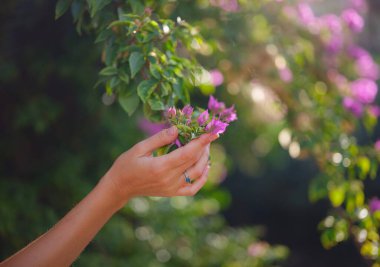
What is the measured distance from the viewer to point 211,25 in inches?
103

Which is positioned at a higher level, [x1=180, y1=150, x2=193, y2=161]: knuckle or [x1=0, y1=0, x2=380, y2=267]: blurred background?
[x1=180, y1=150, x2=193, y2=161]: knuckle

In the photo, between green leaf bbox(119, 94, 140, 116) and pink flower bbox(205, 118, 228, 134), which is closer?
pink flower bbox(205, 118, 228, 134)

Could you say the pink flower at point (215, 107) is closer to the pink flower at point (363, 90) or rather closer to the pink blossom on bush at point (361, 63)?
the pink flower at point (363, 90)

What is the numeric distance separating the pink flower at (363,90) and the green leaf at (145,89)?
1636 millimetres

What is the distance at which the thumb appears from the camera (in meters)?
1.23

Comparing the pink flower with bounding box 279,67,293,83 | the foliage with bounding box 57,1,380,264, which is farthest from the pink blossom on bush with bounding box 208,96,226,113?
the pink flower with bounding box 279,67,293,83

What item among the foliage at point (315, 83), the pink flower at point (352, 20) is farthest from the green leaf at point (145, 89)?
the pink flower at point (352, 20)

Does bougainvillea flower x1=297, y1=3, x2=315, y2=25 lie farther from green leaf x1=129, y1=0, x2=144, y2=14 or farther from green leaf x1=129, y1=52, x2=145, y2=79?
green leaf x1=129, y1=52, x2=145, y2=79

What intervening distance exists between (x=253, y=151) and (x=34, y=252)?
365 centimetres

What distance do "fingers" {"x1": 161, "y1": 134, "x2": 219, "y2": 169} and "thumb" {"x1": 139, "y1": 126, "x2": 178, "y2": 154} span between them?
6 cm

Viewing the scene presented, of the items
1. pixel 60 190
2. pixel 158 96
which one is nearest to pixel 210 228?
pixel 60 190

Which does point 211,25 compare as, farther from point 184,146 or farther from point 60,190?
point 184,146

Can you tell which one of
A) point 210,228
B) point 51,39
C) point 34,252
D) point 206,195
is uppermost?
point 34,252

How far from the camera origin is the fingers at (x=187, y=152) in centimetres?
118
